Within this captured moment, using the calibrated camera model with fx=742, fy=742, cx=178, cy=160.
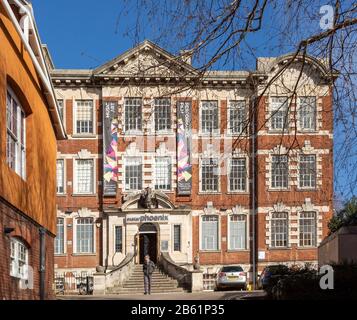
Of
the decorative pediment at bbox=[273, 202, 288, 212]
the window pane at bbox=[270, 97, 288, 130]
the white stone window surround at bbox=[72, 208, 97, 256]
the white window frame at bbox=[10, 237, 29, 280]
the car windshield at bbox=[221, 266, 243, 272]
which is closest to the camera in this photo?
the window pane at bbox=[270, 97, 288, 130]

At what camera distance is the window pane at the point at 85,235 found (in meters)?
46.3

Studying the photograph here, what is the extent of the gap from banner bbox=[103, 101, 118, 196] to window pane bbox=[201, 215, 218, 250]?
20.0 ft

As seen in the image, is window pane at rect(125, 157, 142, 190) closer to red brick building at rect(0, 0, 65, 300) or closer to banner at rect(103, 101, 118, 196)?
banner at rect(103, 101, 118, 196)

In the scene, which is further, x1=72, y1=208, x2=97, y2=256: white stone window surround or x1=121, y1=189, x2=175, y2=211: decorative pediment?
x1=121, y1=189, x2=175, y2=211: decorative pediment

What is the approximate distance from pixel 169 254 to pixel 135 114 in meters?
34.3

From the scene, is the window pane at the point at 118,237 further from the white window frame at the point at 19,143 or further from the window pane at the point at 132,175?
the white window frame at the point at 19,143

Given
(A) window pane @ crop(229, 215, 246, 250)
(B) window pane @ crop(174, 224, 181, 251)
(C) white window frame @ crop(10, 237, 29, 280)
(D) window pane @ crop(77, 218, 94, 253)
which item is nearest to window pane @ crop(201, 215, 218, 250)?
(A) window pane @ crop(229, 215, 246, 250)

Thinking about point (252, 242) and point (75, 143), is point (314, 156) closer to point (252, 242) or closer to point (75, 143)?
point (252, 242)

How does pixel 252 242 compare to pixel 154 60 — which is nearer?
→ pixel 154 60

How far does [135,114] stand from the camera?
12.0 meters

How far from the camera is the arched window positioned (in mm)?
18591
